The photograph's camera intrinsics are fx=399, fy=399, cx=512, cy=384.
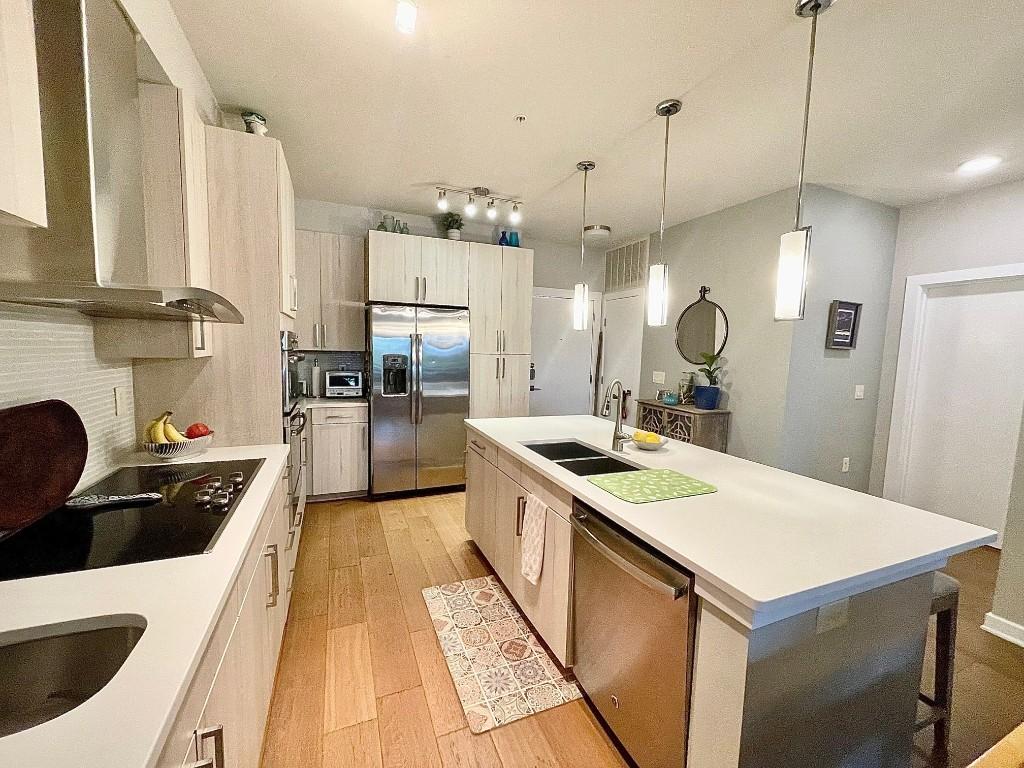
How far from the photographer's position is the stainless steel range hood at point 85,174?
92 cm

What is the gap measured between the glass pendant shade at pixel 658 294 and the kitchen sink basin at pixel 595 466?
0.69 metres

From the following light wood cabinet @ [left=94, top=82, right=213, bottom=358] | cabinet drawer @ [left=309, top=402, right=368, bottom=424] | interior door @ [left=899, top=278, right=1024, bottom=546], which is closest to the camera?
light wood cabinet @ [left=94, top=82, right=213, bottom=358]

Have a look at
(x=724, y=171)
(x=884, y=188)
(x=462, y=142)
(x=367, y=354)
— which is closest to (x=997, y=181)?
(x=884, y=188)

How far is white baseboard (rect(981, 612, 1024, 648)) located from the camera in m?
2.02

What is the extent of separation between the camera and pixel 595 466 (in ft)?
6.10

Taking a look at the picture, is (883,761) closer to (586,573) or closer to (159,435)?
(586,573)

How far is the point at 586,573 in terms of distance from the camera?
149cm

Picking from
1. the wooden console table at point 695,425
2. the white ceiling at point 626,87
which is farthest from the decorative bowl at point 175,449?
the wooden console table at point 695,425

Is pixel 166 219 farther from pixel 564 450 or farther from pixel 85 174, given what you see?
pixel 564 450

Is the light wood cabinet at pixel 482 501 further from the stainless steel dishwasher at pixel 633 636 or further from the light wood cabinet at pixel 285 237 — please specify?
the light wood cabinet at pixel 285 237

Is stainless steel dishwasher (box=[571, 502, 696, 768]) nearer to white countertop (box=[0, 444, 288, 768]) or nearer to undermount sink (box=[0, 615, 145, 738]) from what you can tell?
white countertop (box=[0, 444, 288, 768])

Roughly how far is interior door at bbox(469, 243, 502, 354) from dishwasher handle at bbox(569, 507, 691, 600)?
103 inches

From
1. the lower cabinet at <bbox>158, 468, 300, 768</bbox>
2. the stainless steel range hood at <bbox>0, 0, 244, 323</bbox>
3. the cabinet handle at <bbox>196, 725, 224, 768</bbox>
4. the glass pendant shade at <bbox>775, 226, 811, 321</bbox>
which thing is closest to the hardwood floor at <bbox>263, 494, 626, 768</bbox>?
the lower cabinet at <bbox>158, 468, 300, 768</bbox>

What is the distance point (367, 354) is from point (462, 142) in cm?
202
